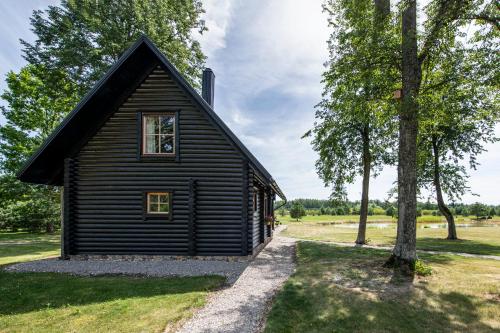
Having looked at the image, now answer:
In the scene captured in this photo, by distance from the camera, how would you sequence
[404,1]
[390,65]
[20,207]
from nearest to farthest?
[404,1] < [390,65] < [20,207]

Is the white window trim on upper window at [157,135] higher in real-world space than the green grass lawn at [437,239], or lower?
higher

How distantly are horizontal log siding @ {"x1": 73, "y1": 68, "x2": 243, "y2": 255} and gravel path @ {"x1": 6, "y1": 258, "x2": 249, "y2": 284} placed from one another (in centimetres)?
68

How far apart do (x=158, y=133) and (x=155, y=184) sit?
6.66ft

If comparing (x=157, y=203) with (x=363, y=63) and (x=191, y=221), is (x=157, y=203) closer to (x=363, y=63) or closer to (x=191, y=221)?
(x=191, y=221)

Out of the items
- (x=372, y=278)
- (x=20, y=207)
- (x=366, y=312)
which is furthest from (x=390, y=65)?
(x=20, y=207)

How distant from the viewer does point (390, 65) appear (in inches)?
365

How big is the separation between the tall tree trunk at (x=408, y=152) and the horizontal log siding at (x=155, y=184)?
539 cm

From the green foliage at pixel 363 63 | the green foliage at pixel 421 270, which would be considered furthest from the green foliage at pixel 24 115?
the green foliage at pixel 421 270

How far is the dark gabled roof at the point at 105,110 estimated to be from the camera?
391 inches

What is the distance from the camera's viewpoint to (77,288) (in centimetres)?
700

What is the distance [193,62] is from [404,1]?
52.6ft

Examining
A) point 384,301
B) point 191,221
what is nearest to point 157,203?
point 191,221

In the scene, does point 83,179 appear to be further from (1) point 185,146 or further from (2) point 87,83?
(2) point 87,83

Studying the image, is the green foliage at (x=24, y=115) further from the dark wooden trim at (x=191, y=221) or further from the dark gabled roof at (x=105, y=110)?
the dark wooden trim at (x=191, y=221)
